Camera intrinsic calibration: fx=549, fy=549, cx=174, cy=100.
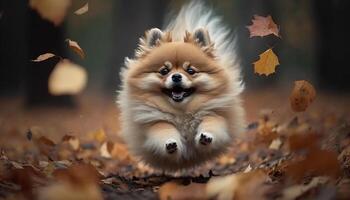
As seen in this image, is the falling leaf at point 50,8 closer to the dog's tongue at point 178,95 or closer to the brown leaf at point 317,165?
the dog's tongue at point 178,95

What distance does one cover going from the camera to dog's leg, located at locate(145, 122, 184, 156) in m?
3.22

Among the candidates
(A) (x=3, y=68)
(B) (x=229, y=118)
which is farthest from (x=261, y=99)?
(B) (x=229, y=118)

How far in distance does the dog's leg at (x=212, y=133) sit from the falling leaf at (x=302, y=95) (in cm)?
51

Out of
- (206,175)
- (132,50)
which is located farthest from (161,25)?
(206,175)

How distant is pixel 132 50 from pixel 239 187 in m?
10.2

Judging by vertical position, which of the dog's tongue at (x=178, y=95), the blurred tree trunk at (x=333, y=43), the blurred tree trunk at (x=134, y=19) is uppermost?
the blurred tree trunk at (x=134, y=19)

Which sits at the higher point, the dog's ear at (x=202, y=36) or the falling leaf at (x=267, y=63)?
the dog's ear at (x=202, y=36)

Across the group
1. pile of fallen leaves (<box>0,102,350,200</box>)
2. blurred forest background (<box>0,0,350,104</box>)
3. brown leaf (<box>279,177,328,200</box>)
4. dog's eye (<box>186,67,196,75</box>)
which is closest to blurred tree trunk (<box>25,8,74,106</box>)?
blurred forest background (<box>0,0,350,104</box>)

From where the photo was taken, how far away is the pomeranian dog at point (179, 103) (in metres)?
3.38

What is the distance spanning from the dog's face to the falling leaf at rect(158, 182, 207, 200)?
845 millimetres

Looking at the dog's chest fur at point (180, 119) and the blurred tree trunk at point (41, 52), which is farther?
the blurred tree trunk at point (41, 52)

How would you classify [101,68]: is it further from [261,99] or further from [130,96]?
[130,96]

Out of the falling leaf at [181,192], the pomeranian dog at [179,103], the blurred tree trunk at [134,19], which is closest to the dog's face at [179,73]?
the pomeranian dog at [179,103]

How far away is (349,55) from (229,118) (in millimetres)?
9099
